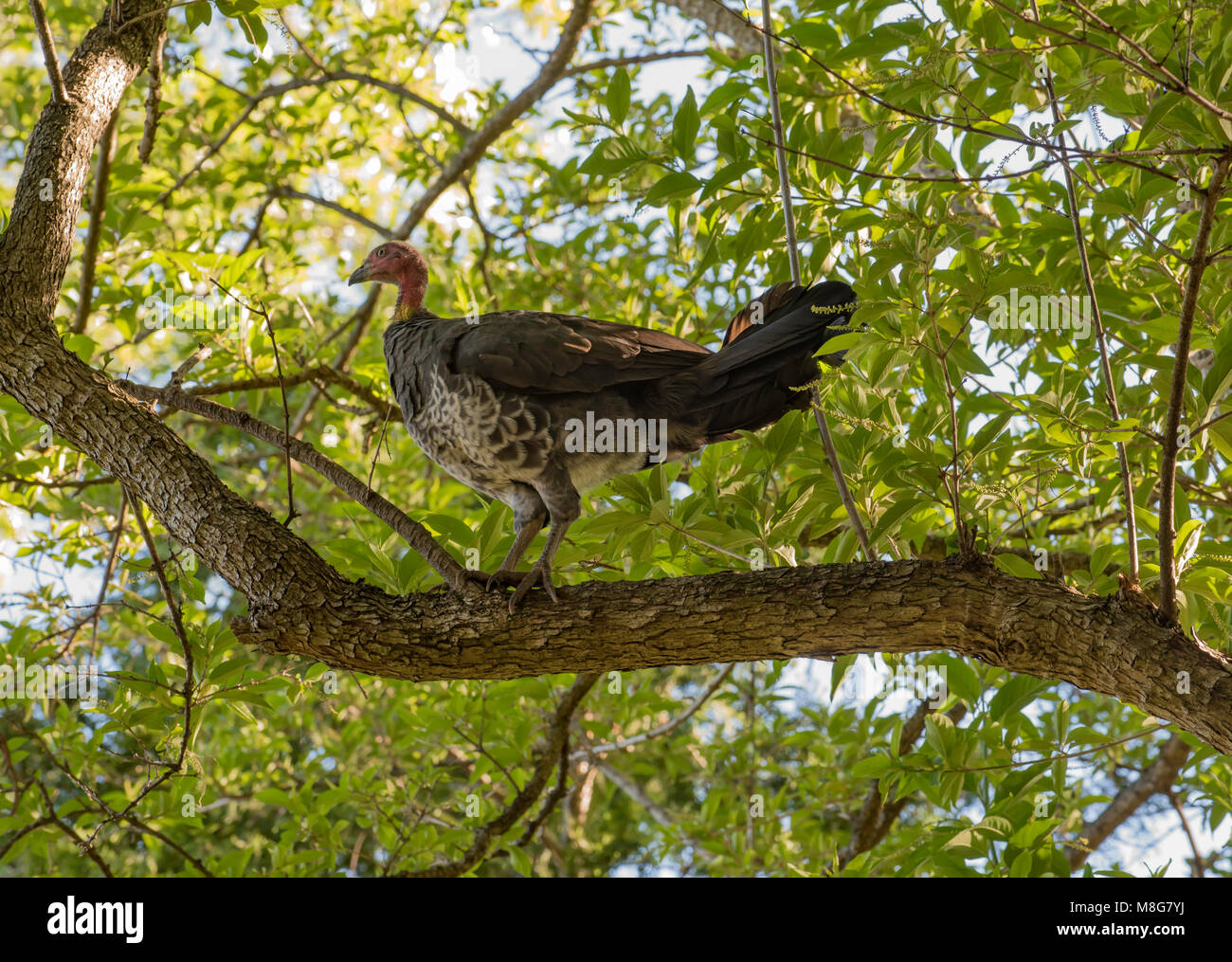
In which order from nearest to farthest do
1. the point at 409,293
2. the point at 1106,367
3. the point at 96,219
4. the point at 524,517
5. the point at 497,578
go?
the point at 1106,367 < the point at 497,578 < the point at 524,517 < the point at 96,219 < the point at 409,293

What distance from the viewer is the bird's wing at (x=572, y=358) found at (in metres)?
3.13

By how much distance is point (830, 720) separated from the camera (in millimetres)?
4508

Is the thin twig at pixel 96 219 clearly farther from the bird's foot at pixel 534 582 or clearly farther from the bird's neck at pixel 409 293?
the bird's foot at pixel 534 582

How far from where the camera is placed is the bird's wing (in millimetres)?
3133

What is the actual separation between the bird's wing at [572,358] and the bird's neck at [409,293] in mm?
996

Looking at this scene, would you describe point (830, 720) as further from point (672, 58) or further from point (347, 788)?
point (672, 58)

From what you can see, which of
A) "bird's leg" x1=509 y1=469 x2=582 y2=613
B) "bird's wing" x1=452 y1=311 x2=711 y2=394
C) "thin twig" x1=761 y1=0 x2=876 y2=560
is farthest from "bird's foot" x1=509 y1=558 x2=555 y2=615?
→ "thin twig" x1=761 y1=0 x2=876 y2=560

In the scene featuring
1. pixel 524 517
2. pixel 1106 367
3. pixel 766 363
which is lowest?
pixel 1106 367

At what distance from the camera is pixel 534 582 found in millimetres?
2664

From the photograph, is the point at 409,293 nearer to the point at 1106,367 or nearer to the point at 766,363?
the point at 766,363

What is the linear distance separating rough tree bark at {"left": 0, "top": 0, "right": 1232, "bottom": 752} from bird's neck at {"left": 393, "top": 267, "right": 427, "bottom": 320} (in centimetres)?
124

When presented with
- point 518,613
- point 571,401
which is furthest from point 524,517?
point 518,613

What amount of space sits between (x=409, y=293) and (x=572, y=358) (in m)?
1.25

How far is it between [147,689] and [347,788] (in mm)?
1433
